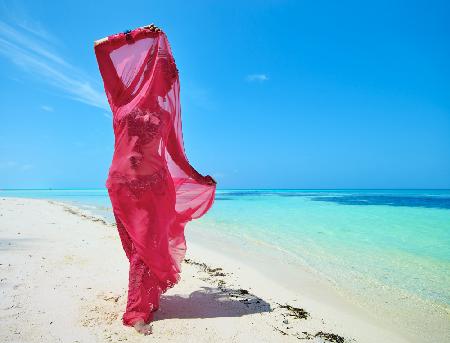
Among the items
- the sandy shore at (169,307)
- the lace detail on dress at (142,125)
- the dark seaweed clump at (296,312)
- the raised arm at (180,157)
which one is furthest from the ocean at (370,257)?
the lace detail on dress at (142,125)

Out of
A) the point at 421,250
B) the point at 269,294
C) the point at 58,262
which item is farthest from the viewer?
the point at 421,250

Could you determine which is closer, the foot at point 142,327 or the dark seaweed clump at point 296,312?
the foot at point 142,327

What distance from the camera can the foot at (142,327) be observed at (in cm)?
261

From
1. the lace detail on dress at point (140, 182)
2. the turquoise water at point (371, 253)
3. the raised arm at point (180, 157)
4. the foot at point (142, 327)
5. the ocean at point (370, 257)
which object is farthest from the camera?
the turquoise water at point (371, 253)

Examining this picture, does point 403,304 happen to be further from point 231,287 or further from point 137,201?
point 137,201

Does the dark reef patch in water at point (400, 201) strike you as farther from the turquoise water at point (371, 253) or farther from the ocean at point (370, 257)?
the ocean at point (370, 257)

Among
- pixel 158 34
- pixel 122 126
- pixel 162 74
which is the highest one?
pixel 158 34

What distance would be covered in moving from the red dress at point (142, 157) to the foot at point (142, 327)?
0.16 feet

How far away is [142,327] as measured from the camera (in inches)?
104

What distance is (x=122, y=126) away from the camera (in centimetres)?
279

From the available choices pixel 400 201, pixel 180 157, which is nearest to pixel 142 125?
pixel 180 157

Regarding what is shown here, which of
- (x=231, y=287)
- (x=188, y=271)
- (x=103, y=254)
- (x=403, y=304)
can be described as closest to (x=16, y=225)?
(x=103, y=254)

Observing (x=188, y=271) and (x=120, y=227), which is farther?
(x=188, y=271)

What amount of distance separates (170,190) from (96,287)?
1.61 metres
